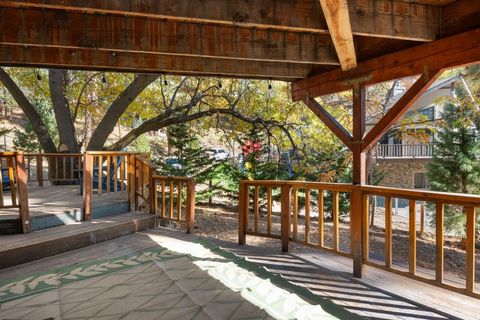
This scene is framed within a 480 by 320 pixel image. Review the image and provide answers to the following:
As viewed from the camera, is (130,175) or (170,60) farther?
(130,175)

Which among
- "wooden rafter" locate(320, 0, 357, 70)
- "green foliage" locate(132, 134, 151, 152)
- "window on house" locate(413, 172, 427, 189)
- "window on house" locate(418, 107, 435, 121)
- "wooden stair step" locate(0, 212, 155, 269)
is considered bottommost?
"window on house" locate(413, 172, 427, 189)

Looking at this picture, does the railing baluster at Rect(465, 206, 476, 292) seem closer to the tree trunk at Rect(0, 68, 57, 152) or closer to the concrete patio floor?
the concrete patio floor

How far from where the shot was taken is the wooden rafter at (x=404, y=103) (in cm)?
299

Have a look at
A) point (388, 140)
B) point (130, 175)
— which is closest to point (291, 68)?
point (130, 175)

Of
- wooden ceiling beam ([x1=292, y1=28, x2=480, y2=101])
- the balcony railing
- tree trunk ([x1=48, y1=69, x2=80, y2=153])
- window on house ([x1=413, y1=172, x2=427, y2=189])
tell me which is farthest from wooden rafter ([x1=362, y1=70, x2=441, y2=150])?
window on house ([x1=413, y1=172, x2=427, y2=189])

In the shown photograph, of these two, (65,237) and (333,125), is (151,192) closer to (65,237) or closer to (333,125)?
(65,237)

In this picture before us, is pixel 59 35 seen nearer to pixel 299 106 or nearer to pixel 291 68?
pixel 291 68

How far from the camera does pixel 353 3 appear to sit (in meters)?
2.85

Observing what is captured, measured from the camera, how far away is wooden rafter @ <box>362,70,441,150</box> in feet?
9.81

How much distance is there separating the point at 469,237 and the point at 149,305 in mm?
2534

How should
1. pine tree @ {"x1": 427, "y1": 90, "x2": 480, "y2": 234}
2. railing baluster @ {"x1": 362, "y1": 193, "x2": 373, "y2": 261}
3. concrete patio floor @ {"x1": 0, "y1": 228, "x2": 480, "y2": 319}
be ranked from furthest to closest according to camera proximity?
pine tree @ {"x1": 427, "y1": 90, "x2": 480, "y2": 234}, railing baluster @ {"x1": 362, "y1": 193, "x2": 373, "y2": 261}, concrete patio floor @ {"x1": 0, "y1": 228, "x2": 480, "y2": 319}

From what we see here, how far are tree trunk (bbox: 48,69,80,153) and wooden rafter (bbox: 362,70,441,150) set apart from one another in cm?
848

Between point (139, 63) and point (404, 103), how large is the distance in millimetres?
3000

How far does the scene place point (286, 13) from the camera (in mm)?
2893
